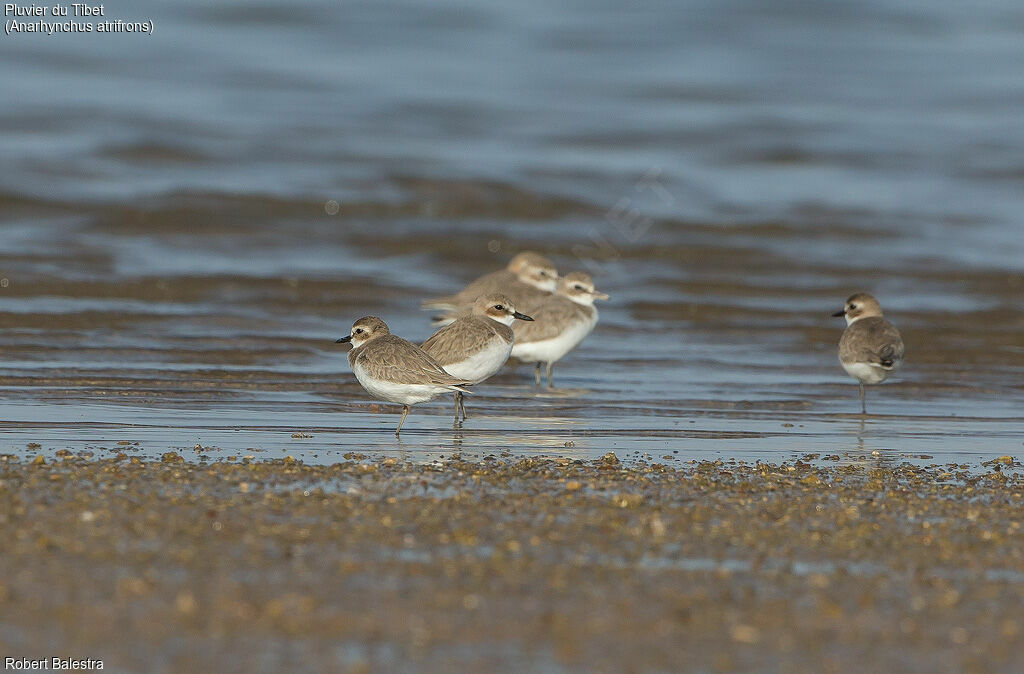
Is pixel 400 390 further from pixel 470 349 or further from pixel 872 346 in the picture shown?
pixel 872 346

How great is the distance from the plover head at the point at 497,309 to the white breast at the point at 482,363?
61 centimetres

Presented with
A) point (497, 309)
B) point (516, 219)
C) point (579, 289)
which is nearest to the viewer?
point (497, 309)

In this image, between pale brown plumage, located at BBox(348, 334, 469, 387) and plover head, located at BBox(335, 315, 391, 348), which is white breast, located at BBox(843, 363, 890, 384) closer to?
pale brown plumage, located at BBox(348, 334, 469, 387)

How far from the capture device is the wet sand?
4.16m

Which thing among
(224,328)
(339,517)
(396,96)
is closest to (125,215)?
(224,328)

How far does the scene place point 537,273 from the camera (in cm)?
1417

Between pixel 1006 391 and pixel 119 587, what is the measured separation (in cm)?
874

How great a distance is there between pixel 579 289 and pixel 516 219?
8017 mm

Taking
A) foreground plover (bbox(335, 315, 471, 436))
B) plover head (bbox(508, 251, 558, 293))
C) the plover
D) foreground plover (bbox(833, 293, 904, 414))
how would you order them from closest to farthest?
foreground plover (bbox(335, 315, 471, 436)) → foreground plover (bbox(833, 293, 904, 414)) → the plover → plover head (bbox(508, 251, 558, 293))

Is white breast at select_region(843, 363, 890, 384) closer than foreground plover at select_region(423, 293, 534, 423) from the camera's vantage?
No

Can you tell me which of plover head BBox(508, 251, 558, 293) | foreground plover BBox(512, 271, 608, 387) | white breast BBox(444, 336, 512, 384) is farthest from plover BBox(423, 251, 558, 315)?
white breast BBox(444, 336, 512, 384)

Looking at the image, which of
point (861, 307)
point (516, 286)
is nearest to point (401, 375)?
point (516, 286)

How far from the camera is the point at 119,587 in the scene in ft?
15.0

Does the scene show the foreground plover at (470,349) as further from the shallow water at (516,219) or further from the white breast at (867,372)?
the white breast at (867,372)
